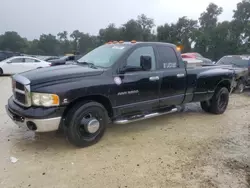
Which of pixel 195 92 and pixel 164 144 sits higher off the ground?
pixel 195 92

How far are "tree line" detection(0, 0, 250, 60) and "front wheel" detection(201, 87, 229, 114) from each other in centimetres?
1519

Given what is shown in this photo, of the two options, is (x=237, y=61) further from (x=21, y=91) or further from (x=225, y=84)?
(x=21, y=91)

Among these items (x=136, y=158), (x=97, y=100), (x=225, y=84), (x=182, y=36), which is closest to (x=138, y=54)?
(x=97, y=100)

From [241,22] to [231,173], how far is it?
1626 inches

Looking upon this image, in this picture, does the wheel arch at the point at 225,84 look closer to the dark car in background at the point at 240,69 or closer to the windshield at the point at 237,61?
the dark car in background at the point at 240,69

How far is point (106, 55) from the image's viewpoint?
15.4 ft

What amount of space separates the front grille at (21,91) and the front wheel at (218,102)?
4652 millimetres

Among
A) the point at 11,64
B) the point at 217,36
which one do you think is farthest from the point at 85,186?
the point at 217,36

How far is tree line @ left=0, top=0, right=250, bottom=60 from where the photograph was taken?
38344 mm

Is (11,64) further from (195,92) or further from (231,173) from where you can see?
(231,173)

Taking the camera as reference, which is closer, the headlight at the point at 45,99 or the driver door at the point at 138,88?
the headlight at the point at 45,99

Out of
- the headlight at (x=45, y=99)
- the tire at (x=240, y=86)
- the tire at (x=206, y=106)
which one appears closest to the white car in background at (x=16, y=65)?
the tire at (x=240, y=86)

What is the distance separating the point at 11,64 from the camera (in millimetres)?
15039

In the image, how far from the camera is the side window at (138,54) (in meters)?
4.48
